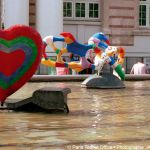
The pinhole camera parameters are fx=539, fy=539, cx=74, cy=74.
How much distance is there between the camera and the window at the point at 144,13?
118ft

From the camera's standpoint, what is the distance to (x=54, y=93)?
10125 mm

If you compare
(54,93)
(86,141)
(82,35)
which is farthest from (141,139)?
(82,35)

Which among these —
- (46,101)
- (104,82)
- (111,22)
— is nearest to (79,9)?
(111,22)

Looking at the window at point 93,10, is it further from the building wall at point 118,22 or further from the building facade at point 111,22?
the building wall at point 118,22

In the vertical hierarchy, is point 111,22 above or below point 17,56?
above

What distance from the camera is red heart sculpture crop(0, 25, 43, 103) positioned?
403 inches

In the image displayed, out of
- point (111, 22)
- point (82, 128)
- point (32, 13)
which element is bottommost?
point (82, 128)

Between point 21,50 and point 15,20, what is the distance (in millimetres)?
19829

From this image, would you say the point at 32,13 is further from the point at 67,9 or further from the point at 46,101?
the point at 46,101

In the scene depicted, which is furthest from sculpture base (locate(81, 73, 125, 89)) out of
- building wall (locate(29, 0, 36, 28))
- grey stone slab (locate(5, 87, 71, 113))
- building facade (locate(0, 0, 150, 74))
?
building wall (locate(29, 0, 36, 28))

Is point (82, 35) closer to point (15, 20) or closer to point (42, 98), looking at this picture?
Result: point (15, 20)

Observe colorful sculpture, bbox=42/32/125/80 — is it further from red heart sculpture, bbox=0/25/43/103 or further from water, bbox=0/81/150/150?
red heart sculpture, bbox=0/25/43/103

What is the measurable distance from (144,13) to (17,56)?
2676cm

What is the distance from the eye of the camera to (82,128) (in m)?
8.06
